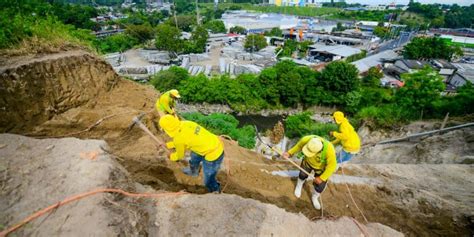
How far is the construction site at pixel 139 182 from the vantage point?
3.05 metres

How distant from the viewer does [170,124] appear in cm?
410

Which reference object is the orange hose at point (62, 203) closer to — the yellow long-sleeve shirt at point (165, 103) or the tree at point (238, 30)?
the yellow long-sleeve shirt at point (165, 103)

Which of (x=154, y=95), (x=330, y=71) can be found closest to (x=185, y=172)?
(x=154, y=95)

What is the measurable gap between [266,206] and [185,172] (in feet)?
6.80

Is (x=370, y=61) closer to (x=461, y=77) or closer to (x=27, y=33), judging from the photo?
(x=461, y=77)

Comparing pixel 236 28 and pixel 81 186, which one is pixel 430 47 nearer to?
pixel 236 28

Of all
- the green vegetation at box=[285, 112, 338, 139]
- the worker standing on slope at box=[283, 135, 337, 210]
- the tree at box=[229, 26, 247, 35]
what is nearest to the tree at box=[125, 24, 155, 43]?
the tree at box=[229, 26, 247, 35]

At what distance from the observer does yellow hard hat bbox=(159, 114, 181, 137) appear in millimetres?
4059

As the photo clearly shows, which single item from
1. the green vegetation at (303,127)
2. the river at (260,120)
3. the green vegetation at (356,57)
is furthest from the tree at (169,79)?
the green vegetation at (356,57)

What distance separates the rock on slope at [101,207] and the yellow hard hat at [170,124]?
0.99 m

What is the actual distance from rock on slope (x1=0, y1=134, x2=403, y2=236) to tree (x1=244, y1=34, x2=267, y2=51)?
137 feet

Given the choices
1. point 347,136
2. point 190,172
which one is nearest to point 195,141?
point 190,172

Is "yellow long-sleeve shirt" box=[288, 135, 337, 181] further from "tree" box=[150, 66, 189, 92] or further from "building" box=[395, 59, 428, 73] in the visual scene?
"building" box=[395, 59, 428, 73]

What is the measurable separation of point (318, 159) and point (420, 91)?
50.9ft
